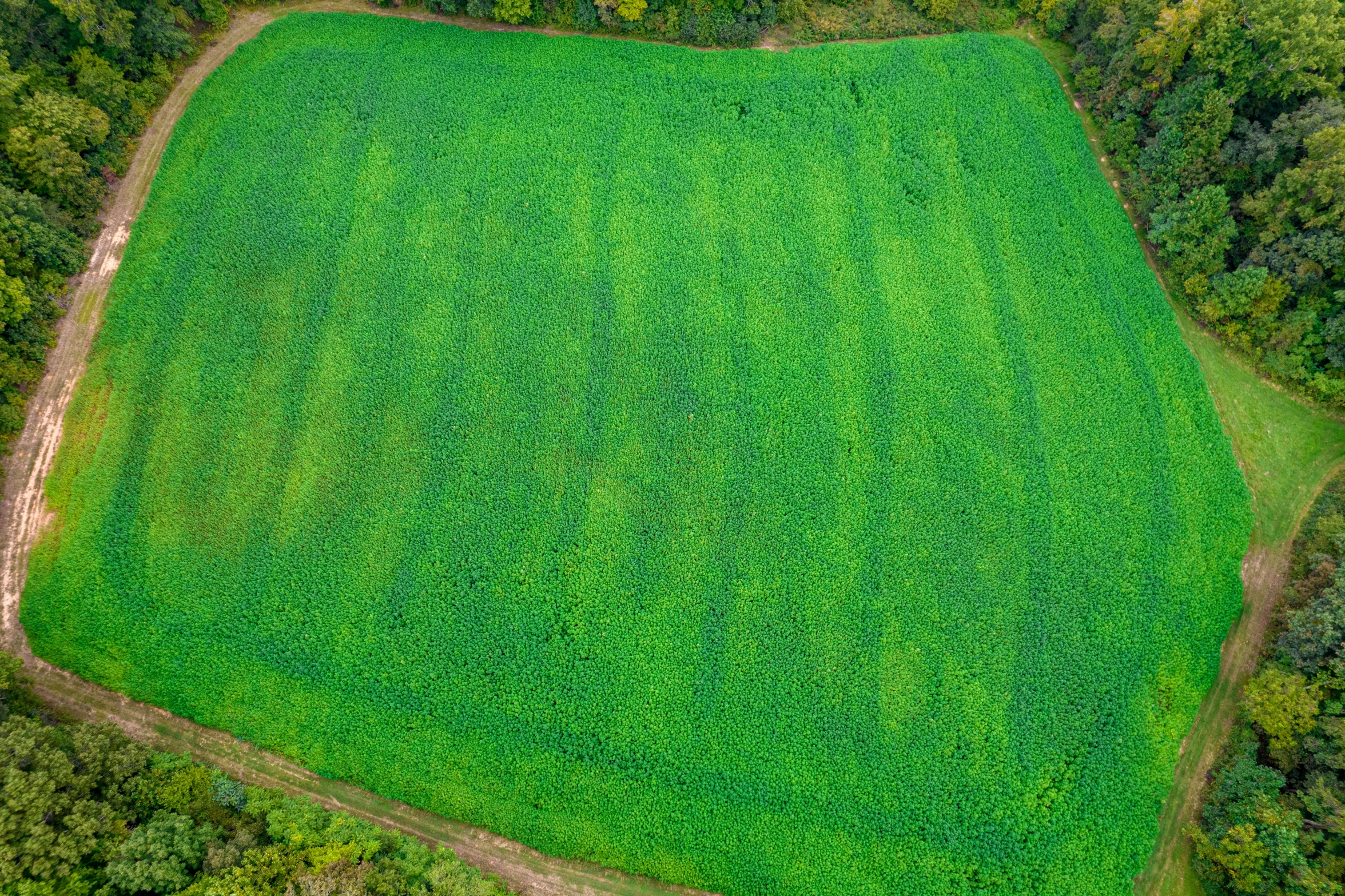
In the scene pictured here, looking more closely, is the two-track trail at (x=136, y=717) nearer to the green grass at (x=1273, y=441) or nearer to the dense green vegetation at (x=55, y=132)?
the dense green vegetation at (x=55, y=132)

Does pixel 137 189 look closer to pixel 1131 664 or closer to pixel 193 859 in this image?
pixel 193 859

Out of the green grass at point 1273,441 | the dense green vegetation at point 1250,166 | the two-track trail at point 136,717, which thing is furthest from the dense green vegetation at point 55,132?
the green grass at point 1273,441

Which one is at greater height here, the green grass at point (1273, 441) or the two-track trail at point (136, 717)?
the green grass at point (1273, 441)

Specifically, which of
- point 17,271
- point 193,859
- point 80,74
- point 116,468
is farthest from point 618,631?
point 80,74

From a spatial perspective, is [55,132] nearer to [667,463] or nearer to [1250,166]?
[667,463]

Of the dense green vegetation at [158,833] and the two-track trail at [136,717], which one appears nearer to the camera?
the dense green vegetation at [158,833]

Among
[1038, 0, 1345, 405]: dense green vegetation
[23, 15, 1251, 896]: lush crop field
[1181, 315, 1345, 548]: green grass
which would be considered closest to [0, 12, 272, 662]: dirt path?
[23, 15, 1251, 896]: lush crop field

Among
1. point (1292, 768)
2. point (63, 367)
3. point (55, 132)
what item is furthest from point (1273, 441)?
point (55, 132)
